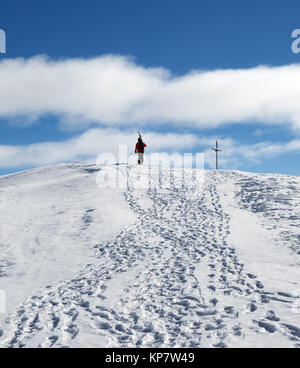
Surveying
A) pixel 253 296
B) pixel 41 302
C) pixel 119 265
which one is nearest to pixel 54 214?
pixel 119 265

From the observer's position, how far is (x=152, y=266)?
11.6 metres

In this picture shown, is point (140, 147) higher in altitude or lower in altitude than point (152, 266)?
higher

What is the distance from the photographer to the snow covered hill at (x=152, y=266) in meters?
7.86

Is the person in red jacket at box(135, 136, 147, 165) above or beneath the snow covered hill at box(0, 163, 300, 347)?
above

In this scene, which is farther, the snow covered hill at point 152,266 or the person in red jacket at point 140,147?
the person in red jacket at point 140,147

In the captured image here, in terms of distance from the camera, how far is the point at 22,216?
18109mm

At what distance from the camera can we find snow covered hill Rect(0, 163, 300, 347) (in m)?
7.86

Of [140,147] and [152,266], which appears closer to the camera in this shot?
[152,266]

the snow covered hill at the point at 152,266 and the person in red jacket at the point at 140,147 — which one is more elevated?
the person in red jacket at the point at 140,147

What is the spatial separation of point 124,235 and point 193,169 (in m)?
14.9

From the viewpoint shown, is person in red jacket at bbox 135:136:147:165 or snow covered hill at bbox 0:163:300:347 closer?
snow covered hill at bbox 0:163:300:347

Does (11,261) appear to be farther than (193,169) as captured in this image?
No
